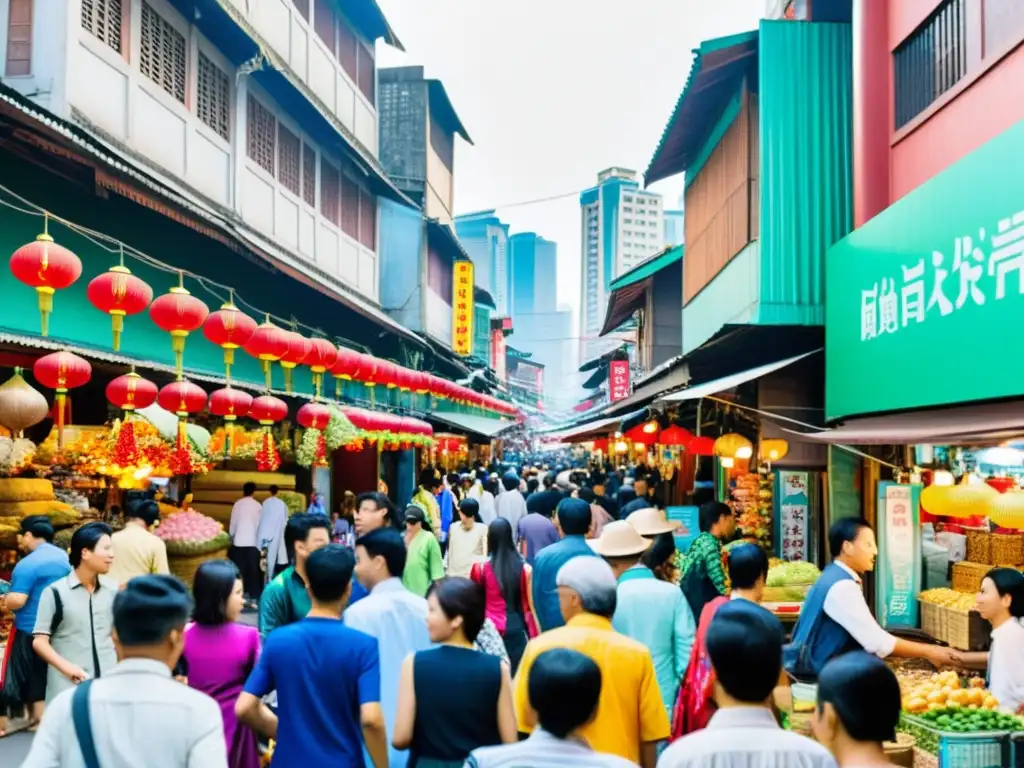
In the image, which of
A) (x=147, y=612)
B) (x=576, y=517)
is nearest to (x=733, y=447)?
(x=576, y=517)

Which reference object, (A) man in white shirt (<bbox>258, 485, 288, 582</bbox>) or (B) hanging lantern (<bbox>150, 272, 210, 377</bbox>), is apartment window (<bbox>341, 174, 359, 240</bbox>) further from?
(B) hanging lantern (<bbox>150, 272, 210, 377</bbox>)

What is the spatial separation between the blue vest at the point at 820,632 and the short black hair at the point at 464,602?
2.58 meters

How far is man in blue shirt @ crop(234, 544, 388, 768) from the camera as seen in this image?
13.7ft

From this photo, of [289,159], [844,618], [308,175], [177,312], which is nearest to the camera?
[844,618]

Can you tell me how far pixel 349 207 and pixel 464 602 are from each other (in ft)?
58.4

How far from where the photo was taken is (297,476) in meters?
20.5

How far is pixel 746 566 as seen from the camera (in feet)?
18.2

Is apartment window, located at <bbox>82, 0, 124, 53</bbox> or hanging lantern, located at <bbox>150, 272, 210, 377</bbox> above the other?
apartment window, located at <bbox>82, 0, 124, 53</bbox>

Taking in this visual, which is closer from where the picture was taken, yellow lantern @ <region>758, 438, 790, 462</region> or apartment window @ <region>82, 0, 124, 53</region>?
apartment window @ <region>82, 0, 124, 53</region>

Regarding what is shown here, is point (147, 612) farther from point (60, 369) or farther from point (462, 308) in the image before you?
point (462, 308)

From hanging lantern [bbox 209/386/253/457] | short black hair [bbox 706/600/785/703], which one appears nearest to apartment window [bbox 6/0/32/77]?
hanging lantern [bbox 209/386/253/457]

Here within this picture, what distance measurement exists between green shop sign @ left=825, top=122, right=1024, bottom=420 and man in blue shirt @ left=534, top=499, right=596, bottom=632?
10.7 ft

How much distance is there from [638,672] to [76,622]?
4009 mm

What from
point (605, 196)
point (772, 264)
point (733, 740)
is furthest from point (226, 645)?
point (605, 196)
